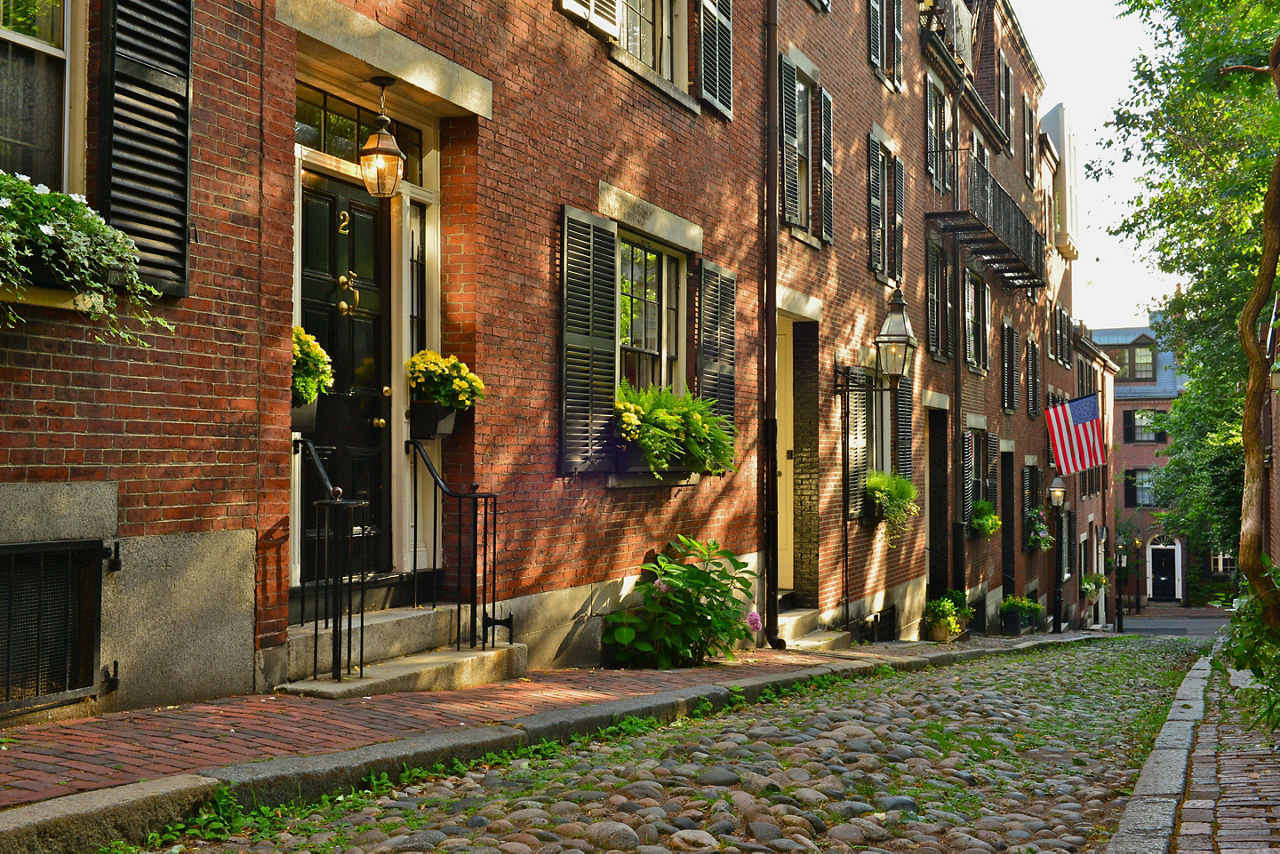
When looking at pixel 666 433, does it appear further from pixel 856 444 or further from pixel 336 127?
pixel 856 444

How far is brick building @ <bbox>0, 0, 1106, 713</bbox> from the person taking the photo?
17.3ft

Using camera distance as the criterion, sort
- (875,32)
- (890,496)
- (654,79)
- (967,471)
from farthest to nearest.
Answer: (967,471)
(875,32)
(890,496)
(654,79)

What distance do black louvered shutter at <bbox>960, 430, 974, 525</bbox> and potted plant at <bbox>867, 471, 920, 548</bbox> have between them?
15.8ft

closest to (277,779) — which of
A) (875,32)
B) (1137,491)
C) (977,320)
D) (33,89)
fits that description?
(33,89)

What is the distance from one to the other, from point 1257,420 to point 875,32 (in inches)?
467

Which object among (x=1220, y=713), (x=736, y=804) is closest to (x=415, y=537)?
(x=736, y=804)

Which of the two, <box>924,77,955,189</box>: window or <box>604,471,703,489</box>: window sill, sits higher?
<box>924,77,955,189</box>: window

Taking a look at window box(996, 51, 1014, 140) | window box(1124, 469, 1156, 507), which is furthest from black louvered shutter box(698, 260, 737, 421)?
window box(1124, 469, 1156, 507)

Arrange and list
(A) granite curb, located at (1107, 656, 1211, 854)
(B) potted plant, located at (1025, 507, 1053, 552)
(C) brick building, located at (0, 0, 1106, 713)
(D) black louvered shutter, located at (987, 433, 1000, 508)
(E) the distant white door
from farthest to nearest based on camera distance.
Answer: (B) potted plant, located at (1025, 507, 1053, 552) < (D) black louvered shutter, located at (987, 433, 1000, 508) < (E) the distant white door < (C) brick building, located at (0, 0, 1106, 713) < (A) granite curb, located at (1107, 656, 1211, 854)

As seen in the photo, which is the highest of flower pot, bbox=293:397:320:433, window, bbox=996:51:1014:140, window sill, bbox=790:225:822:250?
window, bbox=996:51:1014:140

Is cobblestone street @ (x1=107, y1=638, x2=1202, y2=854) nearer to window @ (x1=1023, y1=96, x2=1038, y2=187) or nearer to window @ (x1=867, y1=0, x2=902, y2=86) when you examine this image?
window @ (x1=867, y1=0, x2=902, y2=86)

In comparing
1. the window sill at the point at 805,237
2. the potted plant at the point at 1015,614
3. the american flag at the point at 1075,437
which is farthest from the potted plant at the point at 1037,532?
the window sill at the point at 805,237

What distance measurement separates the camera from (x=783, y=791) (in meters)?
5.04

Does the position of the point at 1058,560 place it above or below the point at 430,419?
below
